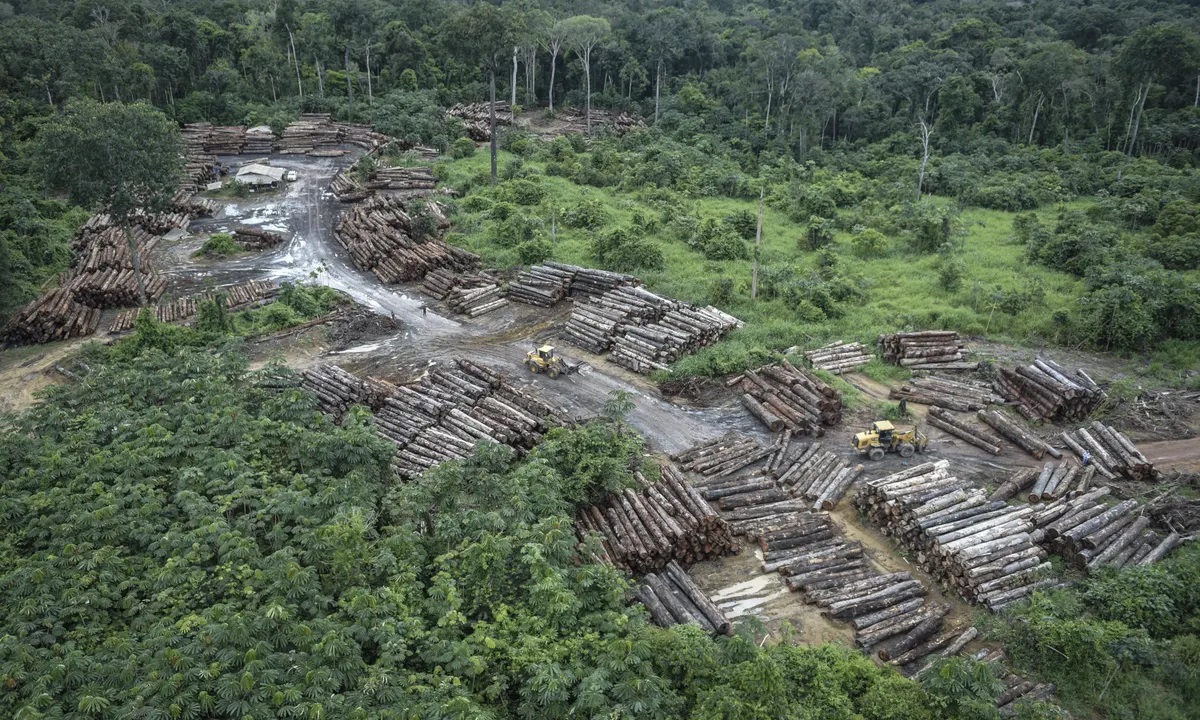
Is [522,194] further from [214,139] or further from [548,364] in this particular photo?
[214,139]

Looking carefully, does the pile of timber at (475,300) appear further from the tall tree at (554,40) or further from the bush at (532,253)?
the tall tree at (554,40)

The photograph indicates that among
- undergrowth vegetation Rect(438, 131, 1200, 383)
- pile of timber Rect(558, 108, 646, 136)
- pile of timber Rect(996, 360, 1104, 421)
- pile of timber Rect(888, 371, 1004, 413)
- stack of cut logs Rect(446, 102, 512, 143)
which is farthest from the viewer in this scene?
pile of timber Rect(558, 108, 646, 136)

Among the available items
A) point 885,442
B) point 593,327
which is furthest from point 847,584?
point 593,327

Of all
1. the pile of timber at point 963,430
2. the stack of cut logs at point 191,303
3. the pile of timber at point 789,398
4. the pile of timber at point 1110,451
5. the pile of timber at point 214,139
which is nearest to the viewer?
the pile of timber at point 1110,451

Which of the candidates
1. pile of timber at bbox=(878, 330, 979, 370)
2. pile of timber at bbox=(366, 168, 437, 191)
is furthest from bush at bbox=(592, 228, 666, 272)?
pile of timber at bbox=(366, 168, 437, 191)

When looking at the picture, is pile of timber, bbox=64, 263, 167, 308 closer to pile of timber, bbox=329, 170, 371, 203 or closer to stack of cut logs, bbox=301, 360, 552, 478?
stack of cut logs, bbox=301, 360, 552, 478

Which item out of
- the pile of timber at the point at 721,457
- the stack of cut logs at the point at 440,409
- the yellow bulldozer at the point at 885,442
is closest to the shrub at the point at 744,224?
the stack of cut logs at the point at 440,409
